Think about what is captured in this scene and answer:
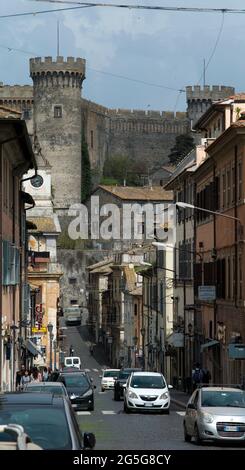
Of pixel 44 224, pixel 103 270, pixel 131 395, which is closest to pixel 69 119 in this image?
pixel 103 270

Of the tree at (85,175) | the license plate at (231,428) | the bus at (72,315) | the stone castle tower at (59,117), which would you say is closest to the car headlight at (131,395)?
the license plate at (231,428)

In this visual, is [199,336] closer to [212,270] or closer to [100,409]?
[212,270]

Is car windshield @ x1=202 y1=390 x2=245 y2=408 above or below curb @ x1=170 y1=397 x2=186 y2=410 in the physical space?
above

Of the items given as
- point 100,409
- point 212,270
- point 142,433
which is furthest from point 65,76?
point 142,433

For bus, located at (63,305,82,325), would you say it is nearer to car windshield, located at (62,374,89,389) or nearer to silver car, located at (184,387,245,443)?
car windshield, located at (62,374,89,389)

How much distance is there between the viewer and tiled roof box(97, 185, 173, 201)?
140 metres

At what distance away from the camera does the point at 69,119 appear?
152000 millimetres

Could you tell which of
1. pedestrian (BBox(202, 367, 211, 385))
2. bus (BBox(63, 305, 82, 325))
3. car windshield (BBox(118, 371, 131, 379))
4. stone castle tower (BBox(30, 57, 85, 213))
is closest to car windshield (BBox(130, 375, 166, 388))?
pedestrian (BBox(202, 367, 211, 385))

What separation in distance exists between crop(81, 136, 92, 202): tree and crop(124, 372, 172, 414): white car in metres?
120

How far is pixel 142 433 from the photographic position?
2722 centimetres

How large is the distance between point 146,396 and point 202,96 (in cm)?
13346

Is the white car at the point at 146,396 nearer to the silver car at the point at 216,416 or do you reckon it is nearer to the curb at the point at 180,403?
the curb at the point at 180,403

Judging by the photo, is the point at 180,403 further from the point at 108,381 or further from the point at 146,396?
the point at 108,381
